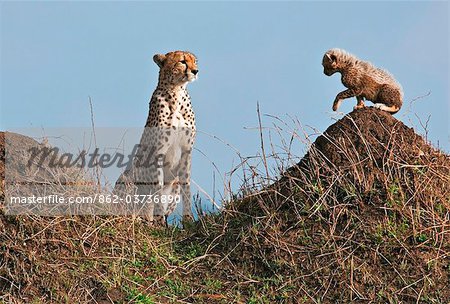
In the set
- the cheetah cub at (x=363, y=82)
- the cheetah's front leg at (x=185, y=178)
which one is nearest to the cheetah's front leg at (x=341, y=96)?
the cheetah cub at (x=363, y=82)

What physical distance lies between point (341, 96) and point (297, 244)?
1.59 metres

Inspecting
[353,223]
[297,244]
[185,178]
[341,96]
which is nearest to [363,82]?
[341,96]

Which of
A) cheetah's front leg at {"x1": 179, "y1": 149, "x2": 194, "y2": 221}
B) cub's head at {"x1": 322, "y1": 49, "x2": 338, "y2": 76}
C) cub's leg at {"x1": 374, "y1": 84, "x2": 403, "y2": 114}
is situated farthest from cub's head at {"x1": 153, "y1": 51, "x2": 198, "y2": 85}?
cub's leg at {"x1": 374, "y1": 84, "x2": 403, "y2": 114}

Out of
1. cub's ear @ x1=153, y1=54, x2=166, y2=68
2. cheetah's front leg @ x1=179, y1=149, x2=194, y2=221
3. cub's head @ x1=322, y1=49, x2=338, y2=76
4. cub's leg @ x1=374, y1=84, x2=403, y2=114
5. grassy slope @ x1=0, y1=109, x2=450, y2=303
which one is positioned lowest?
grassy slope @ x1=0, y1=109, x2=450, y2=303

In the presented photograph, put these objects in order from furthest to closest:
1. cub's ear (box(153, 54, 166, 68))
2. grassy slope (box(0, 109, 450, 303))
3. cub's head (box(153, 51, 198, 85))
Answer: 1. cub's ear (box(153, 54, 166, 68))
2. cub's head (box(153, 51, 198, 85))
3. grassy slope (box(0, 109, 450, 303))

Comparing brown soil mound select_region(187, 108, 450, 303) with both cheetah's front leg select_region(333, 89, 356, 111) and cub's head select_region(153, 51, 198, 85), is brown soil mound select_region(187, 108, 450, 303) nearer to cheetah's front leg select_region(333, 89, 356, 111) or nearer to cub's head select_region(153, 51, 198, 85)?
cheetah's front leg select_region(333, 89, 356, 111)

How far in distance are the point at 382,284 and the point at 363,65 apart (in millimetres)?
2221

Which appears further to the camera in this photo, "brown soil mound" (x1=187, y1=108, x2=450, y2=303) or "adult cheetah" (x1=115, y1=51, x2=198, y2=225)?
"adult cheetah" (x1=115, y1=51, x2=198, y2=225)

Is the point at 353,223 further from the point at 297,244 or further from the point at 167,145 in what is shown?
the point at 167,145

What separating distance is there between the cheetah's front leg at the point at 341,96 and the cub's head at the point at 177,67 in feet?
4.59

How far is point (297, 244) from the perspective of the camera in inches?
252

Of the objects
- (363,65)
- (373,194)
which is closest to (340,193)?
(373,194)

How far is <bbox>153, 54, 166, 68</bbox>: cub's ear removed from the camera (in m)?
7.72

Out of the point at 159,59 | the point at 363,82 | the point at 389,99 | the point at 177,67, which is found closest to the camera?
the point at 389,99
